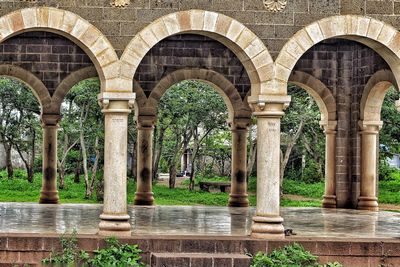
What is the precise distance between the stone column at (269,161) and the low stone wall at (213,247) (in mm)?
561

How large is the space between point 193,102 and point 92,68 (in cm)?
1013

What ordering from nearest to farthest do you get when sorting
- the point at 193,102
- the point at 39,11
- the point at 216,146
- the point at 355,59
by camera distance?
the point at 39,11 → the point at 355,59 → the point at 193,102 → the point at 216,146

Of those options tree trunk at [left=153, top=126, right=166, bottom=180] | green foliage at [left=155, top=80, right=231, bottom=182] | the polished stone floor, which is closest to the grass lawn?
tree trunk at [left=153, top=126, right=166, bottom=180]

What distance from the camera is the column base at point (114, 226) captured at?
15.4 metres

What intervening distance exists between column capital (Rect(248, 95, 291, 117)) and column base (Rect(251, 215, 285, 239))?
1822 millimetres

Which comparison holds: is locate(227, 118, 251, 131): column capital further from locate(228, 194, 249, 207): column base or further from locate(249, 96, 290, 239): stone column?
locate(249, 96, 290, 239): stone column

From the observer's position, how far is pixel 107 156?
15.7m

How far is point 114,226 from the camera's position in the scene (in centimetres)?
1545

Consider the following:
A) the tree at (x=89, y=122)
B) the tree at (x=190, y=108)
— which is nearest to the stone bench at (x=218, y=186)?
the tree at (x=190, y=108)

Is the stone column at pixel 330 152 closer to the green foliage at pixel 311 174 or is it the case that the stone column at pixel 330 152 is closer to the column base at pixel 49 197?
the column base at pixel 49 197

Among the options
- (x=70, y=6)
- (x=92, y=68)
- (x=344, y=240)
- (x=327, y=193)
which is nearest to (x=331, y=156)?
(x=327, y=193)

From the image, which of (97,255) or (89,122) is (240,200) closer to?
(89,122)

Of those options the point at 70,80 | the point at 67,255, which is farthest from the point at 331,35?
the point at 70,80

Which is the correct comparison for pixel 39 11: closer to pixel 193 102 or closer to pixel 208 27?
pixel 208 27
